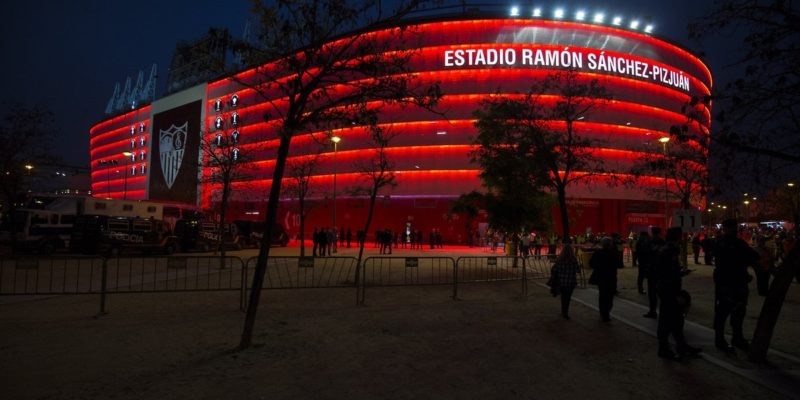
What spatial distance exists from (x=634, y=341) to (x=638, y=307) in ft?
12.0

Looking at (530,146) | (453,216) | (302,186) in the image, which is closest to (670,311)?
(530,146)

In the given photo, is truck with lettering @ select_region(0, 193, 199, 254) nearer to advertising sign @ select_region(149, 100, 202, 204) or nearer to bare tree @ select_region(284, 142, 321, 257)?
bare tree @ select_region(284, 142, 321, 257)

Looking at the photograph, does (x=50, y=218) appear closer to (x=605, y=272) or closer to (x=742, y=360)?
(x=605, y=272)

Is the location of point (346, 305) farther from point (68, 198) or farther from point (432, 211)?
point (432, 211)

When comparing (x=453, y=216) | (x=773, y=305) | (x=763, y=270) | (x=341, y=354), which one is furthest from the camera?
(x=453, y=216)

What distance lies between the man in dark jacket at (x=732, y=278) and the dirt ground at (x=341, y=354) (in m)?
0.81

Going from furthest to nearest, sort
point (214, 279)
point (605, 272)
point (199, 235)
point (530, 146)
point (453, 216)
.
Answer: point (453, 216), point (199, 235), point (530, 146), point (214, 279), point (605, 272)

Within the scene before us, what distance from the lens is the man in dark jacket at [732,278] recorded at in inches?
250

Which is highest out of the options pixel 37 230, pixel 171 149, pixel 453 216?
pixel 171 149

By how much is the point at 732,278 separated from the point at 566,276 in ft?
9.83

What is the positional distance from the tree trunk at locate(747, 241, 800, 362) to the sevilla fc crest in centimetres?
6335

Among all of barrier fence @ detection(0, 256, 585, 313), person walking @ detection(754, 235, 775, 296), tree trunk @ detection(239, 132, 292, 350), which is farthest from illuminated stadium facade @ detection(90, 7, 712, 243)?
tree trunk @ detection(239, 132, 292, 350)

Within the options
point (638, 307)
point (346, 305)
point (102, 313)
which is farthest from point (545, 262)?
point (102, 313)

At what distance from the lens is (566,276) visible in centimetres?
905
